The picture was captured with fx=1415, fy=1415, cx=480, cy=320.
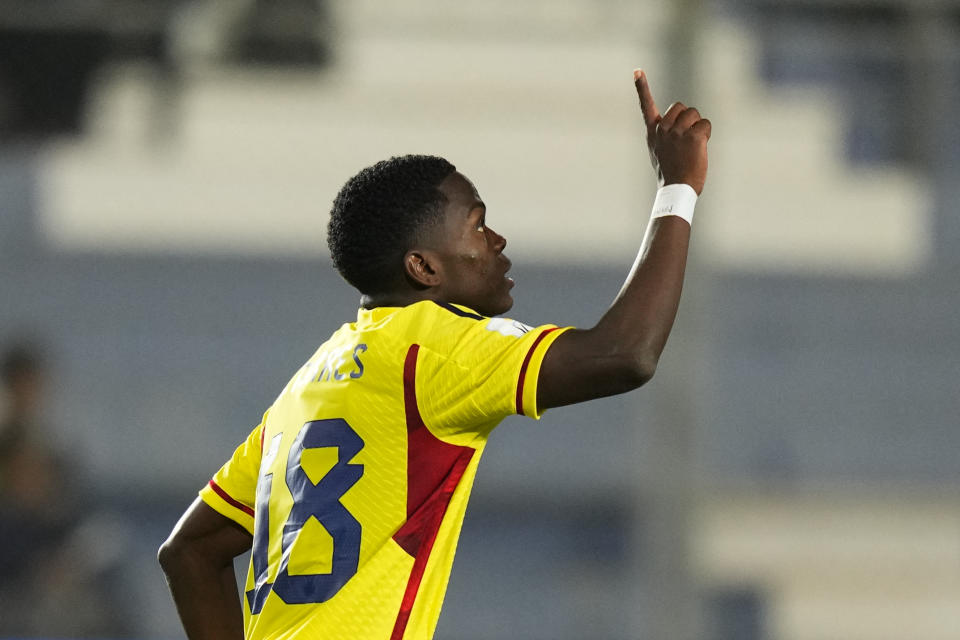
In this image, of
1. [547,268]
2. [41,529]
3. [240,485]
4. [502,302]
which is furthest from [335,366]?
[547,268]

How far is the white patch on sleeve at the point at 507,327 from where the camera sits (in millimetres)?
1803

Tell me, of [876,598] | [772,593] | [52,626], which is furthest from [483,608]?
[52,626]

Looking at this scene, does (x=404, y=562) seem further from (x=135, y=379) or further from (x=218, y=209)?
(x=218, y=209)

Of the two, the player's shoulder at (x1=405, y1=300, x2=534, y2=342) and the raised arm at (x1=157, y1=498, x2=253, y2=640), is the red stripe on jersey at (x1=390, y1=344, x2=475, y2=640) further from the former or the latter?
the raised arm at (x1=157, y1=498, x2=253, y2=640)

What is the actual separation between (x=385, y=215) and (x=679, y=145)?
0.41 metres

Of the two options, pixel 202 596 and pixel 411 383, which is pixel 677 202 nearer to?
pixel 411 383

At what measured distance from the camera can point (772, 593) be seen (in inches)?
545

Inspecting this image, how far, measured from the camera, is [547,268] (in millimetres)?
15531

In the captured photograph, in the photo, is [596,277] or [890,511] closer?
[890,511]

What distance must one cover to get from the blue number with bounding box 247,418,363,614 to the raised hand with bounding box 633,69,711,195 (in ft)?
1.78

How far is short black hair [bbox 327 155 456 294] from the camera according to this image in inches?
75.9

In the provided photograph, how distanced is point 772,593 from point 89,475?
7.00m

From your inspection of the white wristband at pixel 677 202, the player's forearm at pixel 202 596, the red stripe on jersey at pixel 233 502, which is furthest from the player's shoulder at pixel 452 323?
the player's forearm at pixel 202 596

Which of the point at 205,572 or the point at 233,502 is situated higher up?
the point at 233,502
